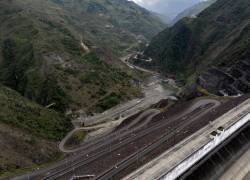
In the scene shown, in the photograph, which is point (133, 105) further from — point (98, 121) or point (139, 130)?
point (139, 130)

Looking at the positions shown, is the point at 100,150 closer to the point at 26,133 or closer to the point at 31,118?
the point at 26,133

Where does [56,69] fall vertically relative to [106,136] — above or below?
below

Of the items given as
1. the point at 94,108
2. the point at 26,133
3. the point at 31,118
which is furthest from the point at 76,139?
the point at 94,108

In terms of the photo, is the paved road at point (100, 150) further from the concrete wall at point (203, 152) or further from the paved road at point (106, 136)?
the concrete wall at point (203, 152)

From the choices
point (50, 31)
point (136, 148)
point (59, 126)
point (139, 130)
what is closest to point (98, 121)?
point (59, 126)

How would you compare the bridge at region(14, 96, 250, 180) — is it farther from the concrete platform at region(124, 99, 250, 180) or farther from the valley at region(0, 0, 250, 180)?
the valley at region(0, 0, 250, 180)

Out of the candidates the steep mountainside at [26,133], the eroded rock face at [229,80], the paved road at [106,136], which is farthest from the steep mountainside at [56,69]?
the eroded rock face at [229,80]
